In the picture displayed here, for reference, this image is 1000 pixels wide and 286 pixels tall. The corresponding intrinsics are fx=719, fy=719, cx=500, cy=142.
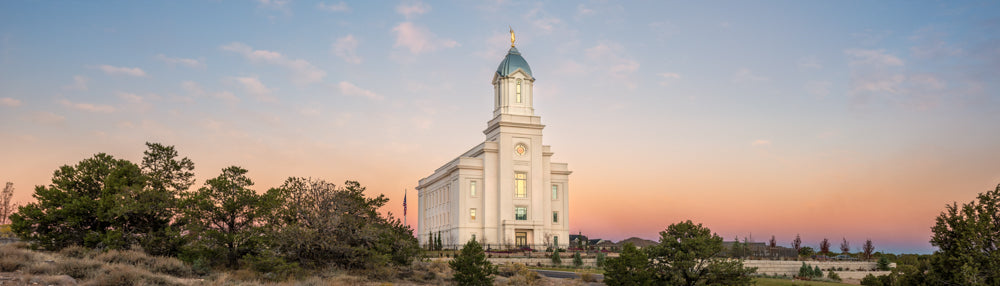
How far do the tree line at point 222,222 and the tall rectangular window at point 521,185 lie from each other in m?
42.1

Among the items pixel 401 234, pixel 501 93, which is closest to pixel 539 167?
pixel 501 93

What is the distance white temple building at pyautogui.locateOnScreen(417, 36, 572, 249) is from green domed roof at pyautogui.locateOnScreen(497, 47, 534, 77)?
106mm

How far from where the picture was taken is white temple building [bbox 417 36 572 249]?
70375 millimetres

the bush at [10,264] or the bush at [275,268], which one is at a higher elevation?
the bush at [10,264]

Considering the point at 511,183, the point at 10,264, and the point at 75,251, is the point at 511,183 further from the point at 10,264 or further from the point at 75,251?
the point at 10,264

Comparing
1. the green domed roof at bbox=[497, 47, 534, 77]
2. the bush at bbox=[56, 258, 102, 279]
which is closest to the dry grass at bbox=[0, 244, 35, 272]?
the bush at bbox=[56, 258, 102, 279]

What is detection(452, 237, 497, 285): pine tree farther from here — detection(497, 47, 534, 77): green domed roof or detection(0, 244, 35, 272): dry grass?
detection(497, 47, 534, 77): green domed roof

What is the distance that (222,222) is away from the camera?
28938 millimetres

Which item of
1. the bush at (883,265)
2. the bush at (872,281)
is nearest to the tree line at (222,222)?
the bush at (872,281)

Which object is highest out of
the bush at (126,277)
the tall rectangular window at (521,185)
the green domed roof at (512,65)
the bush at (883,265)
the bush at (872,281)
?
the green domed roof at (512,65)

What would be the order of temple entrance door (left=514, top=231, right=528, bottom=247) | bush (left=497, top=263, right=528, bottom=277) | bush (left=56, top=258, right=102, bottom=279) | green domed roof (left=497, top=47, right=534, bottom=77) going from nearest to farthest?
1. bush (left=56, top=258, right=102, bottom=279)
2. bush (left=497, top=263, right=528, bottom=277)
3. temple entrance door (left=514, top=231, right=528, bottom=247)
4. green domed roof (left=497, top=47, right=534, bottom=77)

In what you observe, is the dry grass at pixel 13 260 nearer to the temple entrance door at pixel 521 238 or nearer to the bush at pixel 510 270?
the bush at pixel 510 270

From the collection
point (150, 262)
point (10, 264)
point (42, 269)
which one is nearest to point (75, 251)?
point (150, 262)

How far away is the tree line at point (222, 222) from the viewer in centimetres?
2739
